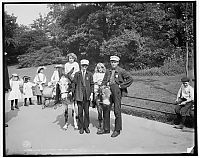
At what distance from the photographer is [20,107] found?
3.07 meters

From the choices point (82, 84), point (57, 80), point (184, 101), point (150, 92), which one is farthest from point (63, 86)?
point (184, 101)

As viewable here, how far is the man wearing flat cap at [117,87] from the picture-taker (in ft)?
9.66

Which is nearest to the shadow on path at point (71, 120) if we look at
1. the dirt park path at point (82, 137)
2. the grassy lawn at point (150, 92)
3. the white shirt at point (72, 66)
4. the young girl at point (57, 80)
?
the dirt park path at point (82, 137)

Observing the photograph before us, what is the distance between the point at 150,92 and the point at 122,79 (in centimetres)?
32

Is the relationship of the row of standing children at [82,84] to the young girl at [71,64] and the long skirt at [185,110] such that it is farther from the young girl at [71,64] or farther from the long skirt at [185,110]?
the long skirt at [185,110]

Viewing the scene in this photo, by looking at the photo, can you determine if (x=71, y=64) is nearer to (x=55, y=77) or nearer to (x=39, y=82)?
(x=55, y=77)

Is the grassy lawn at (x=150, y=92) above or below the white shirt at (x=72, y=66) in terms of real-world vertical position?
below

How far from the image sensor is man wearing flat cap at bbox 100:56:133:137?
2.94m

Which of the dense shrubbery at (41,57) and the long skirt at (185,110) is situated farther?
the dense shrubbery at (41,57)

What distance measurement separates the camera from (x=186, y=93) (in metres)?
2.97

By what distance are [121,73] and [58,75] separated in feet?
1.95

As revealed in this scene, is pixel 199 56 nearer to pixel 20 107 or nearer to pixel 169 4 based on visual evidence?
pixel 169 4

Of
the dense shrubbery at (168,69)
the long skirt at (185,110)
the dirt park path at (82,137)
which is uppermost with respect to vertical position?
the dense shrubbery at (168,69)

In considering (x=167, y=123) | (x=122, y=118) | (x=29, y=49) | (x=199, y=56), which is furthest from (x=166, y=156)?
(x=29, y=49)
